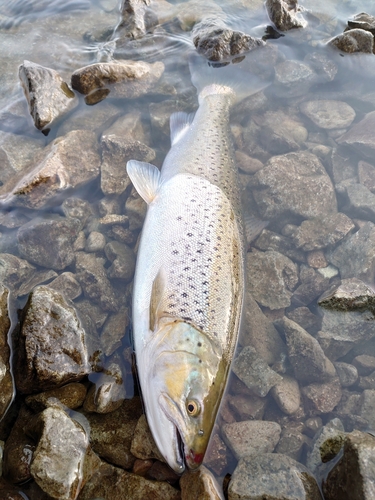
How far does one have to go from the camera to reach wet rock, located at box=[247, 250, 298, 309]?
13.6 ft

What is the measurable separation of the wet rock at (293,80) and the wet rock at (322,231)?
2447 mm

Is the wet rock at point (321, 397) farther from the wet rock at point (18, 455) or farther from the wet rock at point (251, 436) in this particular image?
the wet rock at point (18, 455)

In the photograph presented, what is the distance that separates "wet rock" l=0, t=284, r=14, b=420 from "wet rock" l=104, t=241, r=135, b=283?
1.20 meters

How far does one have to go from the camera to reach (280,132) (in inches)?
215

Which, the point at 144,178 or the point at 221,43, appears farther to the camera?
the point at 221,43

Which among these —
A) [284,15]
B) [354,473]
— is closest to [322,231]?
[354,473]

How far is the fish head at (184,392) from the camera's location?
2684mm

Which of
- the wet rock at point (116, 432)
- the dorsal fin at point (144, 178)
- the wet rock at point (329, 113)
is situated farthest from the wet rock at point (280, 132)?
the wet rock at point (116, 432)

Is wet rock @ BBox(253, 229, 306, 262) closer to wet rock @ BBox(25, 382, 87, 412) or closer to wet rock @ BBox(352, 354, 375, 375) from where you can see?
wet rock @ BBox(352, 354, 375, 375)

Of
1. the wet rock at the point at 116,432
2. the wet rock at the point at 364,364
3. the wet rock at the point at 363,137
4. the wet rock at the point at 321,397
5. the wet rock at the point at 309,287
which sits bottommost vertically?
the wet rock at the point at 321,397

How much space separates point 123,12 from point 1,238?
4.76 meters

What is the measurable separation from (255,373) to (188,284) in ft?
3.66

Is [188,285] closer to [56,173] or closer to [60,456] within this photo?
[60,456]

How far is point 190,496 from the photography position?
2.67m
